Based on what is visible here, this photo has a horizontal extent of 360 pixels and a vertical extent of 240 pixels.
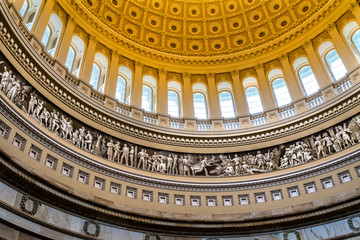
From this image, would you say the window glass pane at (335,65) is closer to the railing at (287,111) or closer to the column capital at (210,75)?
the railing at (287,111)

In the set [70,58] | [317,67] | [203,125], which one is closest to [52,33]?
[70,58]

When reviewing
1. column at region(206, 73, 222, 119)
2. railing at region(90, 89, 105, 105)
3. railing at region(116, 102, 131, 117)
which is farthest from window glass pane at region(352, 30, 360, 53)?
railing at region(90, 89, 105, 105)

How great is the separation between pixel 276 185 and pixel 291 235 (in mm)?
3307

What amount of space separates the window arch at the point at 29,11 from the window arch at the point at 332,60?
1907 centimetres

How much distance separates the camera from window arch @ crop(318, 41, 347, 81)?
24.0m

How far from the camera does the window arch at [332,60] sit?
24031mm

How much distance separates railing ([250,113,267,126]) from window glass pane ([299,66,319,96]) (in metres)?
3.40

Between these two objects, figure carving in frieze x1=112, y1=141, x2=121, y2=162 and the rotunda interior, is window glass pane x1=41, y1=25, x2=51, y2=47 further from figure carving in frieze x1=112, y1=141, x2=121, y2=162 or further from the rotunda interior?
figure carving in frieze x1=112, y1=141, x2=121, y2=162

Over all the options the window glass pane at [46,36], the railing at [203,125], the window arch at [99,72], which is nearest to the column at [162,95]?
the railing at [203,125]

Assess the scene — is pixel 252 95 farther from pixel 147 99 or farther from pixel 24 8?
pixel 24 8

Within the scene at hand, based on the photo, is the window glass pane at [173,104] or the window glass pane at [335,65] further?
the window glass pane at [173,104]

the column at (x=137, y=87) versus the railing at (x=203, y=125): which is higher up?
the column at (x=137, y=87)

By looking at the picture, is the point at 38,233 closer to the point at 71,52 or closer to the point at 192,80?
the point at 71,52

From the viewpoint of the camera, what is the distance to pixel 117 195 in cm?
1905
